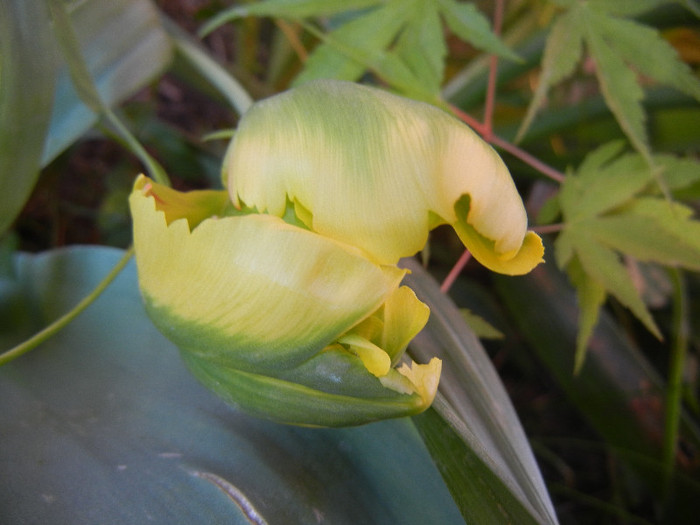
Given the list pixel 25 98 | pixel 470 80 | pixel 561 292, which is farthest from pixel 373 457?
pixel 470 80

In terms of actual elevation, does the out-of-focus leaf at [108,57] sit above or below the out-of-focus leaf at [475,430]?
above

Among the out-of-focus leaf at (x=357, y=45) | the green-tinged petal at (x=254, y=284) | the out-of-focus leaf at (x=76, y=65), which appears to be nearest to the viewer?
the green-tinged petal at (x=254, y=284)

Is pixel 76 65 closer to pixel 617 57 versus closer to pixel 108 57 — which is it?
pixel 108 57

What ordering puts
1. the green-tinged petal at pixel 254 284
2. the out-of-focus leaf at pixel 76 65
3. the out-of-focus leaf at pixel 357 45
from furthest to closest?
the out-of-focus leaf at pixel 357 45
the out-of-focus leaf at pixel 76 65
the green-tinged petal at pixel 254 284

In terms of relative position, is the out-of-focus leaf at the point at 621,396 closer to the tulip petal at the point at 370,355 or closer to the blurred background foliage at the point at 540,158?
the blurred background foliage at the point at 540,158

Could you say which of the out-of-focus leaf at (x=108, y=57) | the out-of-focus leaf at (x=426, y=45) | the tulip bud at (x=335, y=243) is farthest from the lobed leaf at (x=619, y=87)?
the out-of-focus leaf at (x=108, y=57)

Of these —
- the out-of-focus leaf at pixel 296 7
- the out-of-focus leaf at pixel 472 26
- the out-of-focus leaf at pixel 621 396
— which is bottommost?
the out-of-focus leaf at pixel 621 396

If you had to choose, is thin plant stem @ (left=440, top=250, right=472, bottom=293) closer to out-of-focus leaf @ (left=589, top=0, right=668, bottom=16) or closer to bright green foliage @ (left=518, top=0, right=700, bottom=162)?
bright green foliage @ (left=518, top=0, right=700, bottom=162)
